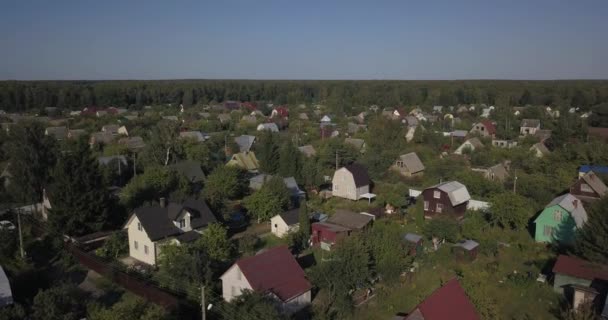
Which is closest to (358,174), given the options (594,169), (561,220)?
(561,220)

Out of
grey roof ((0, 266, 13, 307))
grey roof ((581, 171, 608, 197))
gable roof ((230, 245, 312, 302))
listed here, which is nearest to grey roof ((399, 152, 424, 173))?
grey roof ((581, 171, 608, 197))

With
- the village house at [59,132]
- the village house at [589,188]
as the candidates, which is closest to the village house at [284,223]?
the village house at [589,188]

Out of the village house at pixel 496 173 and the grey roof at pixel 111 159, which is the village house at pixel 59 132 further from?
the village house at pixel 496 173

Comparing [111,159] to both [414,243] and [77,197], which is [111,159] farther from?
[414,243]

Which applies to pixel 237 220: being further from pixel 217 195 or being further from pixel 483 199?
pixel 483 199

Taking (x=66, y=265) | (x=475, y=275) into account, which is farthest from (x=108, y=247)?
(x=475, y=275)

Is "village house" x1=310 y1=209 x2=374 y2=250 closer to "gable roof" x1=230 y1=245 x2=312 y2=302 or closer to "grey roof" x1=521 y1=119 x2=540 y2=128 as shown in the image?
"gable roof" x1=230 y1=245 x2=312 y2=302
